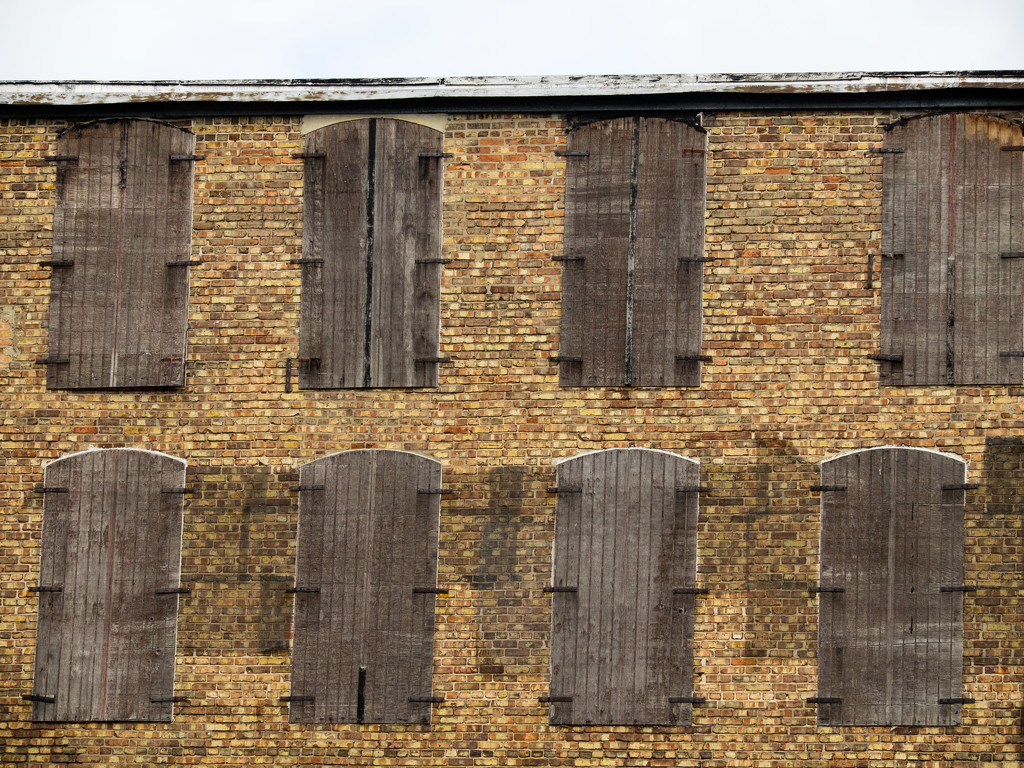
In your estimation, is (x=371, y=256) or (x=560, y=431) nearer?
(x=560, y=431)

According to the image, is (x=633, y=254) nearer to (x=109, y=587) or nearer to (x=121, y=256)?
(x=121, y=256)

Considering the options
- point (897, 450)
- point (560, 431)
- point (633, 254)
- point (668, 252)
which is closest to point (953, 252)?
point (897, 450)

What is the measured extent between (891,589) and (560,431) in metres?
3.03

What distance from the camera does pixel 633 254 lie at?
31.8ft

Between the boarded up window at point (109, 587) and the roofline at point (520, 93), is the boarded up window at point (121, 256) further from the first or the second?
the boarded up window at point (109, 587)

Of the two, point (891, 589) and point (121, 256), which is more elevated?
point (121, 256)

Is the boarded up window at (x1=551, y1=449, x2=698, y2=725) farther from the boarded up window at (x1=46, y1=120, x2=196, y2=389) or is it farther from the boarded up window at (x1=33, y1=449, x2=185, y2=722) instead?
the boarded up window at (x1=46, y1=120, x2=196, y2=389)

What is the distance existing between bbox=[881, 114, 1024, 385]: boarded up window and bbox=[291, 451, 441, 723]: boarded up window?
4.20 metres

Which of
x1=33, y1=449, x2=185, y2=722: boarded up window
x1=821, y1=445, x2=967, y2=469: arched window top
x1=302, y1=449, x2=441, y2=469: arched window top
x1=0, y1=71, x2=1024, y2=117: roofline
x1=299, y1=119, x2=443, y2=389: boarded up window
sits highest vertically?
x1=0, y1=71, x2=1024, y2=117: roofline

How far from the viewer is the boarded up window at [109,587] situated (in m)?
9.56

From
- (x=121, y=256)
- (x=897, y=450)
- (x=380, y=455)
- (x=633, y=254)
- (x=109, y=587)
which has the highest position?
(x=633, y=254)

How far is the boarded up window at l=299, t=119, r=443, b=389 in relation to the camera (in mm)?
9734

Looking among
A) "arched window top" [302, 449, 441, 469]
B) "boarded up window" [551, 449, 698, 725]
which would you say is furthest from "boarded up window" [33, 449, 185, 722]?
"boarded up window" [551, 449, 698, 725]

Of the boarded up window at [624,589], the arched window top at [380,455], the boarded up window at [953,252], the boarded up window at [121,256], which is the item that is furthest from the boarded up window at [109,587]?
the boarded up window at [953,252]
